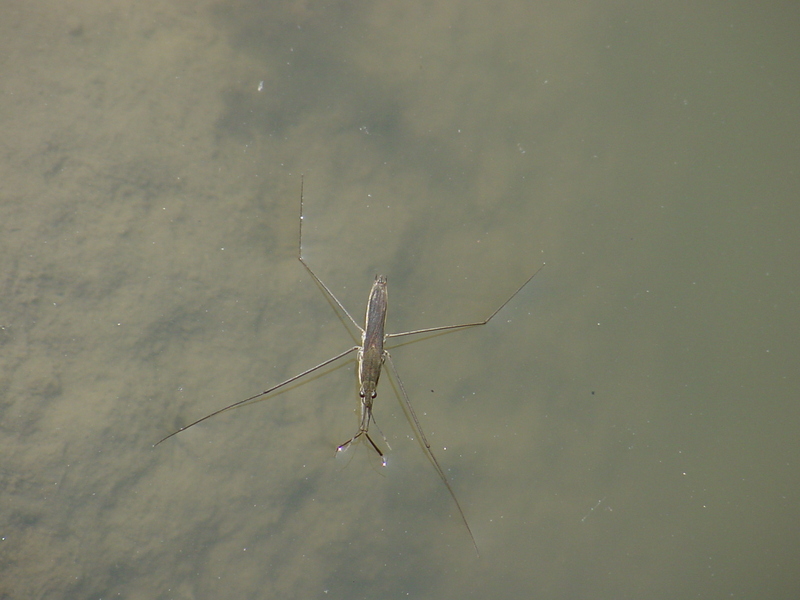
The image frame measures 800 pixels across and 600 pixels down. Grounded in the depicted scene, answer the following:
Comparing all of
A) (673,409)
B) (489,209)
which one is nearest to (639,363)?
(673,409)

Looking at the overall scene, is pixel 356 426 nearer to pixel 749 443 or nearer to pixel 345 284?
pixel 345 284

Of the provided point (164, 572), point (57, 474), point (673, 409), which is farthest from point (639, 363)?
point (57, 474)

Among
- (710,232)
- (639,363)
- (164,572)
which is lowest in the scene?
(164,572)

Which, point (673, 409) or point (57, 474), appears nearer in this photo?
point (57, 474)

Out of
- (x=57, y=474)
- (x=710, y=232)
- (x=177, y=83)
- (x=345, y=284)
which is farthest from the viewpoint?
(x=710, y=232)

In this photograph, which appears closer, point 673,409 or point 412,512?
point 412,512

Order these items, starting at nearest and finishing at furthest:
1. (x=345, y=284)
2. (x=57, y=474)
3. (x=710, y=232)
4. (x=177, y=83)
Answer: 1. (x=57, y=474)
2. (x=177, y=83)
3. (x=345, y=284)
4. (x=710, y=232)

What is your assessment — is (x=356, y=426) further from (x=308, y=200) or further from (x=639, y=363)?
(x=639, y=363)

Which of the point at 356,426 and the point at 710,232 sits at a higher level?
the point at 710,232

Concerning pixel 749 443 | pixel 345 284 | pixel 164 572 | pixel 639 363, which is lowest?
pixel 164 572
